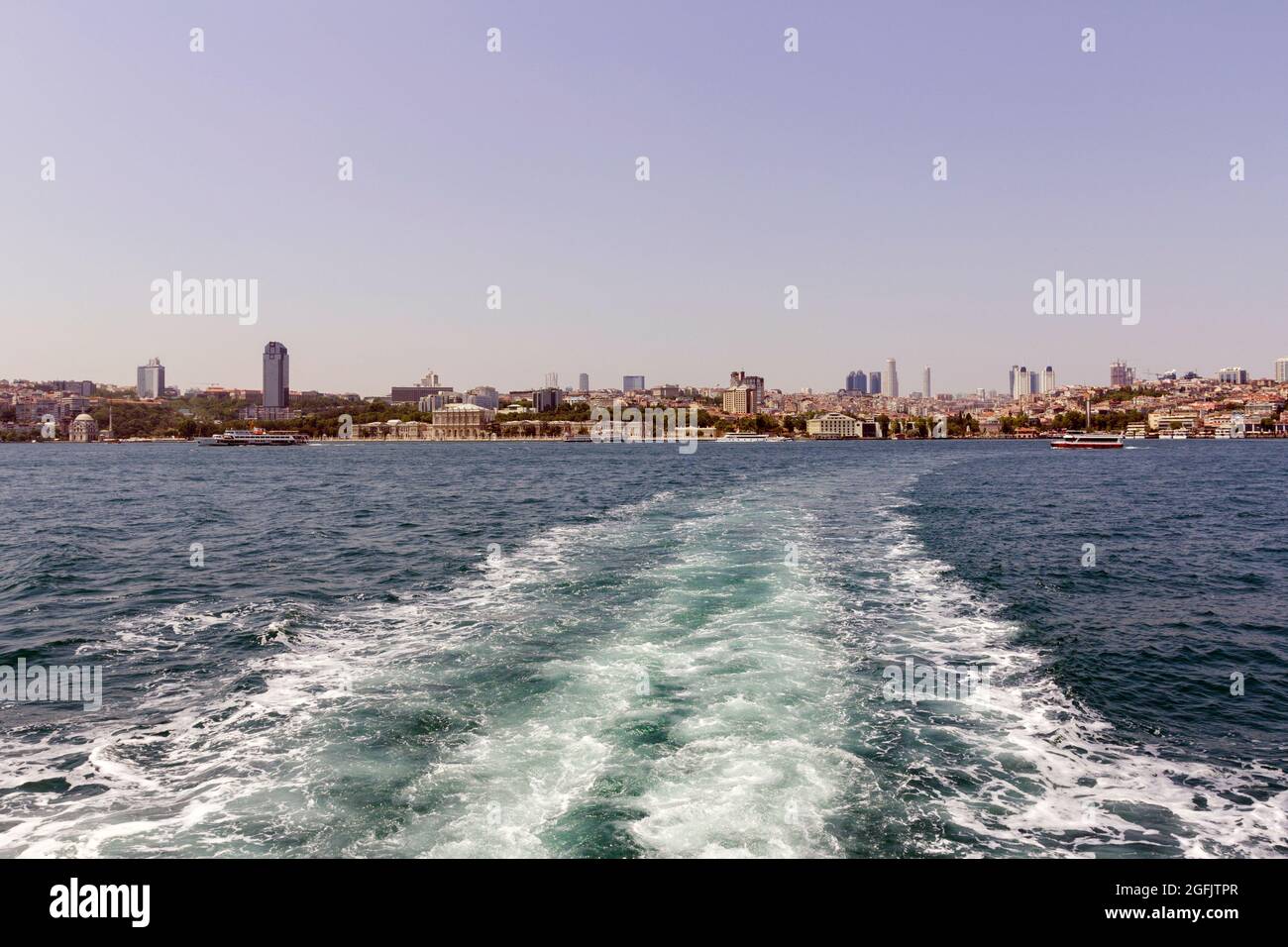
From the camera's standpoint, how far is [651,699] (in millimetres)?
10062

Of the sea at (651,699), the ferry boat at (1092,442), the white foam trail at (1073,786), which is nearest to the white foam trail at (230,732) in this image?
the sea at (651,699)

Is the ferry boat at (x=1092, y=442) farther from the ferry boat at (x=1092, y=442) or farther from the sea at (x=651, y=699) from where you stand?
the sea at (x=651, y=699)

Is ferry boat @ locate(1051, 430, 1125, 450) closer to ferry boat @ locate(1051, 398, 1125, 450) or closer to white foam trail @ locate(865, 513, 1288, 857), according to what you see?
ferry boat @ locate(1051, 398, 1125, 450)

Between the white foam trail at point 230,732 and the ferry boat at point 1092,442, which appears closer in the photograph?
the white foam trail at point 230,732

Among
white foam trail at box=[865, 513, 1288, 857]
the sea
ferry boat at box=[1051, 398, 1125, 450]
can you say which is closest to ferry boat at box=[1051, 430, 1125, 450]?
ferry boat at box=[1051, 398, 1125, 450]

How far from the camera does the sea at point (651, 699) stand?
702 cm

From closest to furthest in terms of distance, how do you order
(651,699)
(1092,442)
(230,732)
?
1. (230,732)
2. (651,699)
3. (1092,442)

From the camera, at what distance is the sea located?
23.0 ft

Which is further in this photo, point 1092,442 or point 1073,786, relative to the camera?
point 1092,442

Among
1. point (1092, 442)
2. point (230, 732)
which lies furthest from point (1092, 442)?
point (230, 732)

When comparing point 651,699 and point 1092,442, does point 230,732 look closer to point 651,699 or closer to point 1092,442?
point 651,699
